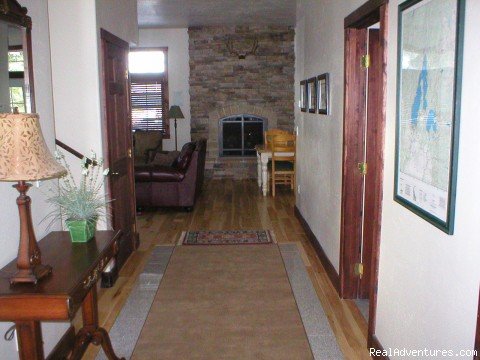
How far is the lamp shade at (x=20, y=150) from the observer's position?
1861 millimetres

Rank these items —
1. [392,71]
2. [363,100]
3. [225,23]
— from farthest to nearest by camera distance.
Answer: [225,23] → [363,100] → [392,71]

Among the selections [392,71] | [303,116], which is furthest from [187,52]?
[392,71]

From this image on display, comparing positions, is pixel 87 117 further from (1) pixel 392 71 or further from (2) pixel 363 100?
(1) pixel 392 71

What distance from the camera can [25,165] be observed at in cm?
189

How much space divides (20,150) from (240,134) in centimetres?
792

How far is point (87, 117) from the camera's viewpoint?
383 centimetres

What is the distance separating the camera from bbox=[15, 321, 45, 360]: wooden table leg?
82.0 inches

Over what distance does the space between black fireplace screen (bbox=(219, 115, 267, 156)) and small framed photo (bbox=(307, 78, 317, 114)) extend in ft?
14.8

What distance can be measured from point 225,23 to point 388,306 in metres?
7.25

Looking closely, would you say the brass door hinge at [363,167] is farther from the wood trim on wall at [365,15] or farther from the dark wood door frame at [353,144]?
the wood trim on wall at [365,15]

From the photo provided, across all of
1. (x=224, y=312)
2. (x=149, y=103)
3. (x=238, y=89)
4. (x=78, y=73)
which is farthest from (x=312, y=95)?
(x=149, y=103)

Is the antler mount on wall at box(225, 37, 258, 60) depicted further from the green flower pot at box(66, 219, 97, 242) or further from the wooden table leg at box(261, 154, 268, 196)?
the green flower pot at box(66, 219, 97, 242)

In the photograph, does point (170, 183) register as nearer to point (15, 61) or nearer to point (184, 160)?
point (184, 160)

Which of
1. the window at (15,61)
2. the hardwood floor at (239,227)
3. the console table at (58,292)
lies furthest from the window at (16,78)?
the hardwood floor at (239,227)
